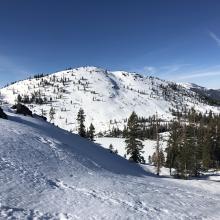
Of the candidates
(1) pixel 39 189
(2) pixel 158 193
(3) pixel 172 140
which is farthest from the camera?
(3) pixel 172 140

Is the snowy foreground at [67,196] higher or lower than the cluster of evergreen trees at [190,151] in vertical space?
higher

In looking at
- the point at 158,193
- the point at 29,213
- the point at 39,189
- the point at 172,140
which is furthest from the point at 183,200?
the point at 172,140

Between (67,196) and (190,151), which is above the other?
(67,196)

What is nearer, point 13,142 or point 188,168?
point 13,142

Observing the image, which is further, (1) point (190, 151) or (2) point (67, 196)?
(1) point (190, 151)

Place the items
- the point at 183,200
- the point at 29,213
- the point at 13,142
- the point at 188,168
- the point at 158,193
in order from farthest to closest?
1. the point at 188,168
2. the point at 13,142
3. the point at 158,193
4. the point at 183,200
5. the point at 29,213

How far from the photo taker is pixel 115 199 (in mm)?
20953

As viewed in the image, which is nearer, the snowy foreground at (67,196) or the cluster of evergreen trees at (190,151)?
the snowy foreground at (67,196)

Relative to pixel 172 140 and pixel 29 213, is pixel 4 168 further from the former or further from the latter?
pixel 172 140

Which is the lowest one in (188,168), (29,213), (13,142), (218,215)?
(188,168)

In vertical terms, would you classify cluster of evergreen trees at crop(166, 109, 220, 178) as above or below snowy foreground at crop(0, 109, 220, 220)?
below

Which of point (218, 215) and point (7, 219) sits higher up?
point (7, 219)

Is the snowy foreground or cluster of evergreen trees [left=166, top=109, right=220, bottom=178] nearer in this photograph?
the snowy foreground

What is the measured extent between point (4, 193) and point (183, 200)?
14098mm
